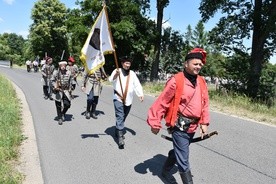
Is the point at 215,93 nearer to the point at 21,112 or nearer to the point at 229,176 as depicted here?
the point at 21,112

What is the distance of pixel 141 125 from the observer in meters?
9.90

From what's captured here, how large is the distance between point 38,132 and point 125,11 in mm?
21724

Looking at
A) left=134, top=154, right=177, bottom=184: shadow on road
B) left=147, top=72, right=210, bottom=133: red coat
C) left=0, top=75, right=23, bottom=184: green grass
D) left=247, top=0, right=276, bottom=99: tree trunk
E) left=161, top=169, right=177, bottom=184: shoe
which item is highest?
left=247, top=0, right=276, bottom=99: tree trunk

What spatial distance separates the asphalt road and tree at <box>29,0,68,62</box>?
2244 inches

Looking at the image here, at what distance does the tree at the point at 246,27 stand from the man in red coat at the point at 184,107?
13.9m

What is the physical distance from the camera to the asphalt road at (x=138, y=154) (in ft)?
18.7

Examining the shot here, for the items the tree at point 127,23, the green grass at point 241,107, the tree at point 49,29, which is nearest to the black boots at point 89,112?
the green grass at point 241,107

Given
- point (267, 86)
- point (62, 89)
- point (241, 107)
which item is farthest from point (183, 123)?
point (267, 86)

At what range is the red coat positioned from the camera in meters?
4.77

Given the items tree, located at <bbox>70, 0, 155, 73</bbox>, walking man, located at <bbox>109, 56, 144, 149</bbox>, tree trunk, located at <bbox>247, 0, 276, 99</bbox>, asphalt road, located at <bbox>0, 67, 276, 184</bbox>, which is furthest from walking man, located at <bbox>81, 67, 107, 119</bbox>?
tree, located at <bbox>70, 0, 155, 73</bbox>

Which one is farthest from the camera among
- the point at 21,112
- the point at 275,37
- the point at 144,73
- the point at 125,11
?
the point at 144,73

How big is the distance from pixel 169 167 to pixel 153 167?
0.71m

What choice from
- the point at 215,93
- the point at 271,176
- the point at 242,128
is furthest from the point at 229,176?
the point at 215,93

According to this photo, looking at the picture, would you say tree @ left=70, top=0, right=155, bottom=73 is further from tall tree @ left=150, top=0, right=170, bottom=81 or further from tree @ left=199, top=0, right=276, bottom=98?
tree @ left=199, top=0, right=276, bottom=98
